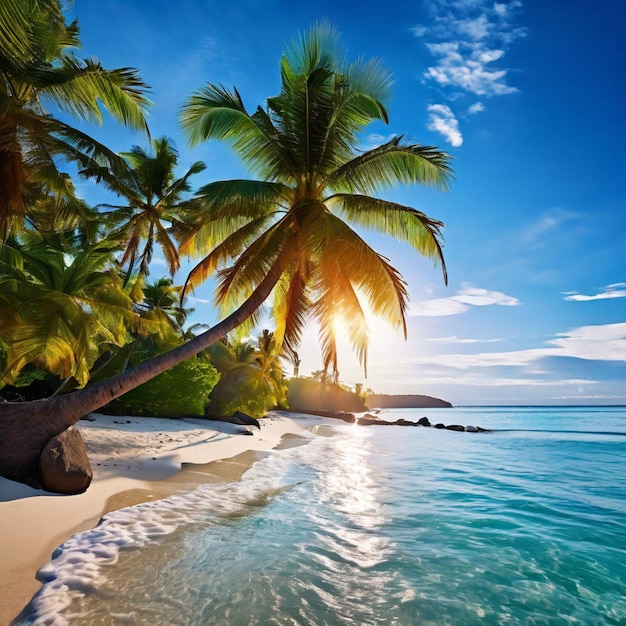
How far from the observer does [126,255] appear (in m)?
17.7

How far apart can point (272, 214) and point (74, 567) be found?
343 inches

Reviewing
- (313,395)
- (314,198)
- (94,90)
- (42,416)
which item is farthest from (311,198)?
(313,395)

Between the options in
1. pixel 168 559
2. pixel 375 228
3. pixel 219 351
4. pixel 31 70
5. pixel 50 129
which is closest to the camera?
pixel 168 559

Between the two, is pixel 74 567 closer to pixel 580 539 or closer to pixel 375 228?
pixel 580 539

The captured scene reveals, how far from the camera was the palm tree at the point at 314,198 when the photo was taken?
938 cm

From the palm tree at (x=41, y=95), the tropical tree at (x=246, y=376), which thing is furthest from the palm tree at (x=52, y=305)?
the tropical tree at (x=246, y=376)

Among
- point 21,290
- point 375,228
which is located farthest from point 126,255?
point 375,228

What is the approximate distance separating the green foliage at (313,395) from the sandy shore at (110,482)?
135 ft

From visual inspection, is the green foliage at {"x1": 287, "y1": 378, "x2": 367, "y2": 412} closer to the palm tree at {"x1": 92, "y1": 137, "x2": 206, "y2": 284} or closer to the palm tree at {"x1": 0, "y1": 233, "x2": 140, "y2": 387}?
the palm tree at {"x1": 92, "y1": 137, "x2": 206, "y2": 284}

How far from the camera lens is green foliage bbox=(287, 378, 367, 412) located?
60062mm

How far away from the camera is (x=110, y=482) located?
25.4 feet

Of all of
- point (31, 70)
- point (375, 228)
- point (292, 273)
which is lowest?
point (292, 273)

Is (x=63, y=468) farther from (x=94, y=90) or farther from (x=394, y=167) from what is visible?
(x=394, y=167)

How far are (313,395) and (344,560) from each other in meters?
58.1
